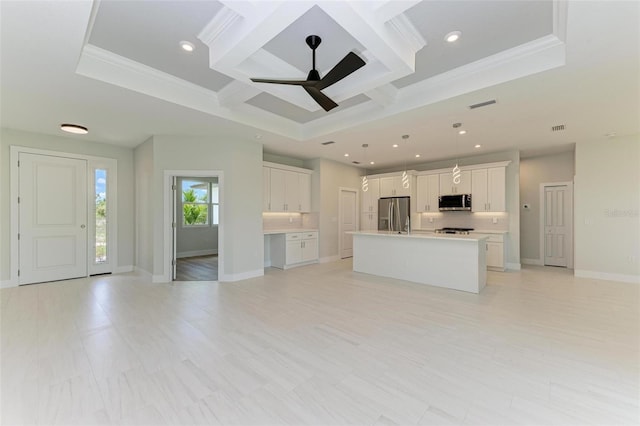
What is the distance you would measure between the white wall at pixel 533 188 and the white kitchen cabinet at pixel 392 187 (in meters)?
2.89

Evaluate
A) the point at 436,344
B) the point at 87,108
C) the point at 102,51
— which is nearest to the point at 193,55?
the point at 102,51

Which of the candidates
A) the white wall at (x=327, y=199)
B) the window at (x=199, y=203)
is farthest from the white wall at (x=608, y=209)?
the window at (x=199, y=203)

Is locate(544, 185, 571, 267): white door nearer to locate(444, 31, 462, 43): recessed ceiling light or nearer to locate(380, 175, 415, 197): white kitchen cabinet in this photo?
locate(380, 175, 415, 197): white kitchen cabinet

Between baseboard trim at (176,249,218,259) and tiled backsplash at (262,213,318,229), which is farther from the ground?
tiled backsplash at (262,213,318,229)

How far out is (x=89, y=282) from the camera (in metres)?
5.05

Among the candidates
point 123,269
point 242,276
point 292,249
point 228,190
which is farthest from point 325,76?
point 123,269

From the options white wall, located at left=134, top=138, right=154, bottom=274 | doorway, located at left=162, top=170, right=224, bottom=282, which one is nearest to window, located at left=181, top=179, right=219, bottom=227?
doorway, located at left=162, top=170, right=224, bottom=282

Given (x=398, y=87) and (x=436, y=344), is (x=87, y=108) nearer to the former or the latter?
(x=398, y=87)

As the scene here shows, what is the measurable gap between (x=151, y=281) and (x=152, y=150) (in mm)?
2481

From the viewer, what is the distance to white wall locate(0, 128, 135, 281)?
471cm

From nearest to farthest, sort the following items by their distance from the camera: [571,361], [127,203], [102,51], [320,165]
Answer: [571,361]
[102,51]
[127,203]
[320,165]

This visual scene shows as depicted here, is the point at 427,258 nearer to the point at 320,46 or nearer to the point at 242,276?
the point at 242,276

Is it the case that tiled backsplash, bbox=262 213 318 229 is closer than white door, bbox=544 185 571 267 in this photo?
No

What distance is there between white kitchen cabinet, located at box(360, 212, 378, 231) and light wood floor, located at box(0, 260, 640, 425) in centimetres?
431
